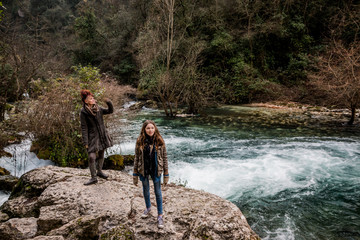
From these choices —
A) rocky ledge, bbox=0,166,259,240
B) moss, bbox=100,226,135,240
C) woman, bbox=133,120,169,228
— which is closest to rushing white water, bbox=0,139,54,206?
rocky ledge, bbox=0,166,259,240

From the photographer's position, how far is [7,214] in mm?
4211

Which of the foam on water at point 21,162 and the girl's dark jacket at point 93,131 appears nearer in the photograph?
the girl's dark jacket at point 93,131

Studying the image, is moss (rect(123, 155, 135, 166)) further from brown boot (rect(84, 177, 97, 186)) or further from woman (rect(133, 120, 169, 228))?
woman (rect(133, 120, 169, 228))

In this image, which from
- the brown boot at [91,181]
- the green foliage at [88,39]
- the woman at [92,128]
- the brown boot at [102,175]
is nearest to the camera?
A: the woman at [92,128]

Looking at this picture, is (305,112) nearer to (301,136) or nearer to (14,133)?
(301,136)

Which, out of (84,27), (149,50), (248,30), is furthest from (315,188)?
(84,27)

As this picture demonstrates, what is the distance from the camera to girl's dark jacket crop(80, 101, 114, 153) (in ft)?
13.8

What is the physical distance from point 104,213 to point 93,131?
5.10 ft

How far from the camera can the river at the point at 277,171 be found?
478 centimetres

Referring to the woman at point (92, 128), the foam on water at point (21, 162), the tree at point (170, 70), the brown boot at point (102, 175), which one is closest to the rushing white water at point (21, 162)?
the foam on water at point (21, 162)

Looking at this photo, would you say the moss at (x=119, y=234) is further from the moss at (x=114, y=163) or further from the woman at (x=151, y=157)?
the moss at (x=114, y=163)

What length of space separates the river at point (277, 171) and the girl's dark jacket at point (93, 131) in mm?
3068

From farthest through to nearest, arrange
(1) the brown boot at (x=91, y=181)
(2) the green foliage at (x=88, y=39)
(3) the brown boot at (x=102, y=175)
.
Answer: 1. (2) the green foliage at (x=88, y=39)
2. (3) the brown boot at (x=102, y=175)
3. (1) the brown boot at (x=91, y=181)

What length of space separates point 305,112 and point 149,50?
12.5m
